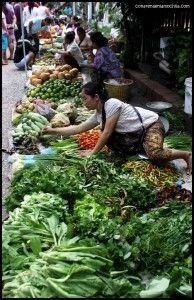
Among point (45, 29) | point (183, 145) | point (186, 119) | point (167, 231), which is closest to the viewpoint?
point (167, 231)

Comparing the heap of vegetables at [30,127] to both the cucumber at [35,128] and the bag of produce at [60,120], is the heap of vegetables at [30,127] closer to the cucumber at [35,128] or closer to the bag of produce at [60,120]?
the cucumber at [35,128]

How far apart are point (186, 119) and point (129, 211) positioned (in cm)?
341

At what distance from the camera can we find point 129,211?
418cm

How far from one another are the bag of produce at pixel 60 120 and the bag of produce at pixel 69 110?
0.74 feet

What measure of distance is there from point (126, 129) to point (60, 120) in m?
1.84

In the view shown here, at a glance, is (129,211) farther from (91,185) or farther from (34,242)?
(34,242)

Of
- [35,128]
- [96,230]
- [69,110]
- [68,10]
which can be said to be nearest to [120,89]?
[69,110]

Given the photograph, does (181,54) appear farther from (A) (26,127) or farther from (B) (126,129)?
(A) (26,127)

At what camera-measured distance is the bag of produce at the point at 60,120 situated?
22.9 feet

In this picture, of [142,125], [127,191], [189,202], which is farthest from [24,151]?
[189,202]

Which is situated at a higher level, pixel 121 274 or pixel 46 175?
pixel 46 175

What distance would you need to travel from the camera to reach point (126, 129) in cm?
546

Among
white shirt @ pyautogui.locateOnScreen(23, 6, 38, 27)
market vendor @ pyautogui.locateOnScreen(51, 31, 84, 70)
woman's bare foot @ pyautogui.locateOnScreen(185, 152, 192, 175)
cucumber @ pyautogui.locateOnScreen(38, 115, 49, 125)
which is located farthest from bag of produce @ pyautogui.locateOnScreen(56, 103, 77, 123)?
white shirt @ pyautogui.locateOnScreen(23, 6, 38, 27)

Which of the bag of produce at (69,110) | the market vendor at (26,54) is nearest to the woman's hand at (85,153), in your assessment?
the bag of produce at (69,110)
